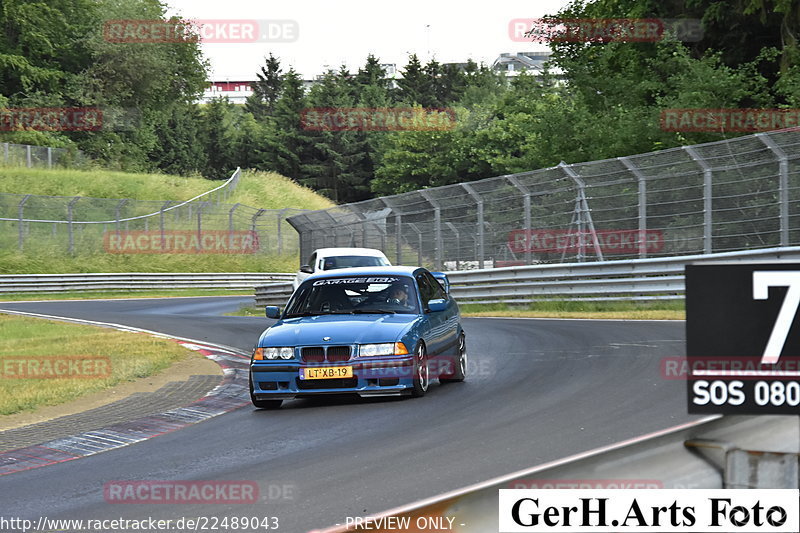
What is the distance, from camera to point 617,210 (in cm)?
2166

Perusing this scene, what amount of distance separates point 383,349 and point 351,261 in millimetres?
11353

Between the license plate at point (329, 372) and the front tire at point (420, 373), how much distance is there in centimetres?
66

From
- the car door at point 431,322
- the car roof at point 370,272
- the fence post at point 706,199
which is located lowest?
the car door at point 431,322

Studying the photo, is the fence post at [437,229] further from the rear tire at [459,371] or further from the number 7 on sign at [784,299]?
the number 7 on sign at [784,299]

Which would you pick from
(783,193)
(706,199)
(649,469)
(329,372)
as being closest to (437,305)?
(329,372)

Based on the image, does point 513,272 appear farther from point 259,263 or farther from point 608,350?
point 259,263

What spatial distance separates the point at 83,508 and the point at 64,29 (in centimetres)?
7463

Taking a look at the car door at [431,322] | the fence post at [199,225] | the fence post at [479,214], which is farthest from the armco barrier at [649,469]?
the fence post at [199,225]

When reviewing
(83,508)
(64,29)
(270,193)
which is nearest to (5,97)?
(64,29)

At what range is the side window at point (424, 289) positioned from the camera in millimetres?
11656

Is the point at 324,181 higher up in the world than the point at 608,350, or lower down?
higher up

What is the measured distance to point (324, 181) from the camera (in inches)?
3610

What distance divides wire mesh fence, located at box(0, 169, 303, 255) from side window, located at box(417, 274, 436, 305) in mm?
32525

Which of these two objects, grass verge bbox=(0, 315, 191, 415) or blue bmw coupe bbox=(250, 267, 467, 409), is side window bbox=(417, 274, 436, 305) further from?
grass verge bbox=(0, 315, 191, 415)
